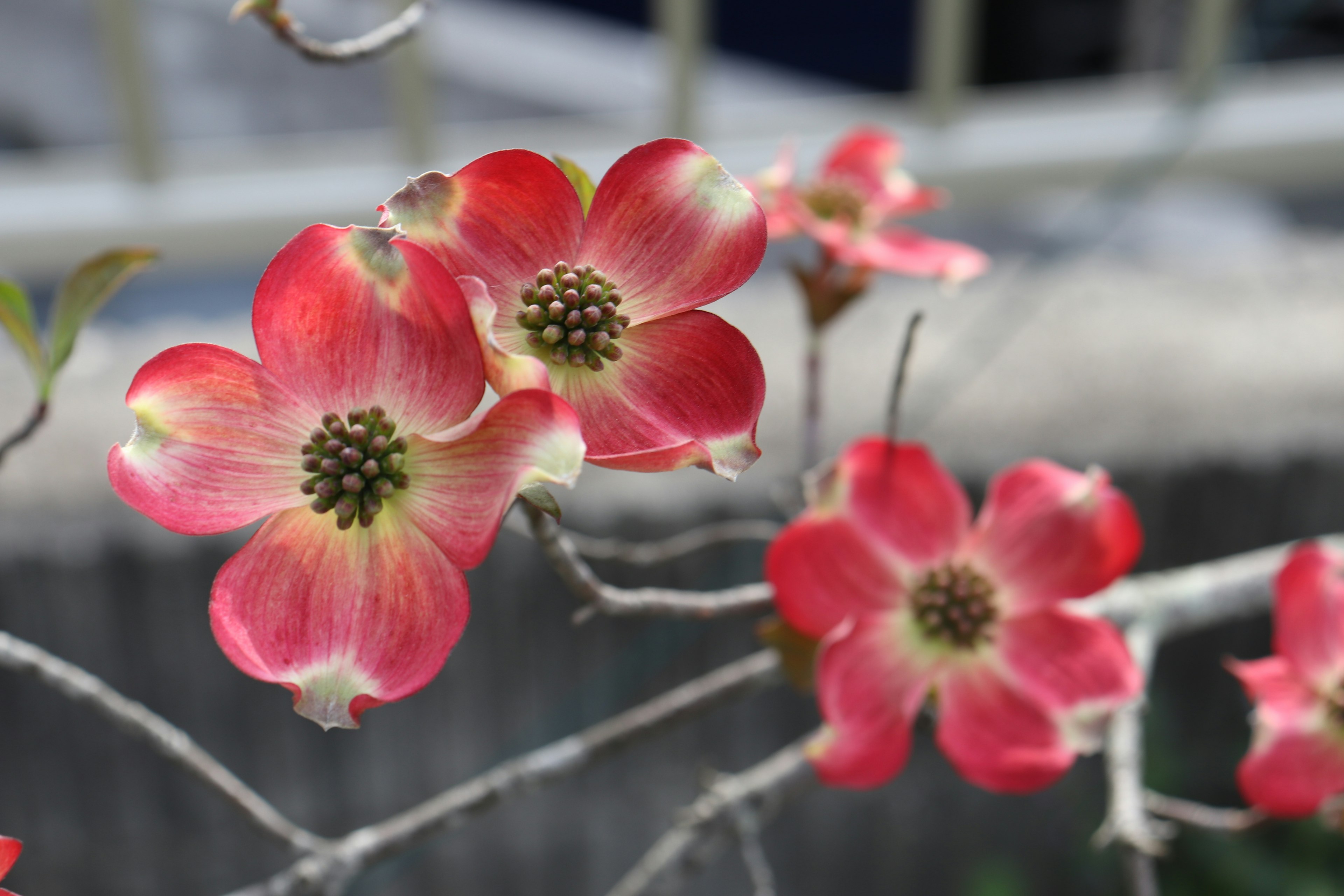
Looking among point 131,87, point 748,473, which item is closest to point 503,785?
point 748,473

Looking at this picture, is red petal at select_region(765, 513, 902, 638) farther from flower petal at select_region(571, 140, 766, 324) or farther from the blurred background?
the blurred background

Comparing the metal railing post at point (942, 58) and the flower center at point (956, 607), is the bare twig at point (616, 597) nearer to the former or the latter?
the flower center at point (956, 607)

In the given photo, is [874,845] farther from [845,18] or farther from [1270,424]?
[845,18]

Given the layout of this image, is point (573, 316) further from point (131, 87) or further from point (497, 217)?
point (131, 87)

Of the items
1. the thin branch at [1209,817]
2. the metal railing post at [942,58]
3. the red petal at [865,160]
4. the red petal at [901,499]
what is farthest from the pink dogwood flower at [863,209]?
the metal railing post at [942,58]

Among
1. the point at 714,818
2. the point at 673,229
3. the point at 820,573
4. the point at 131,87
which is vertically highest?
the point at 131,87

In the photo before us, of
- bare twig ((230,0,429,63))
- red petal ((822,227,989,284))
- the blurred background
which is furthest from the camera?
the blurred background

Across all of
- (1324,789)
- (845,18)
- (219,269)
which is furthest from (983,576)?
(845,18)

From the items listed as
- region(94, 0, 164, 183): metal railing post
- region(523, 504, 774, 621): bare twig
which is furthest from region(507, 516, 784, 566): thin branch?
region(94, 0, 164, 183): metal railing post
